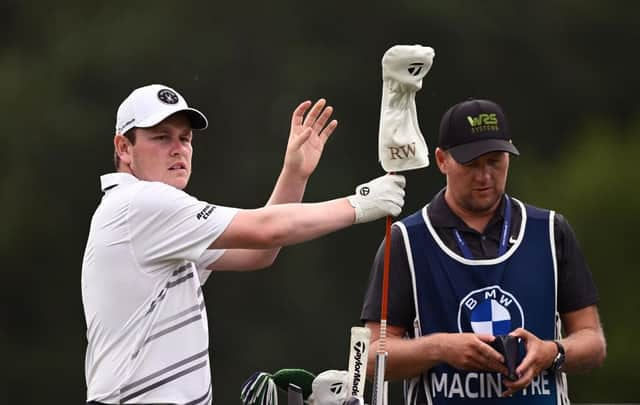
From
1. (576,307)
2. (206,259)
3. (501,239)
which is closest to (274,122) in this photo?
(206,259)

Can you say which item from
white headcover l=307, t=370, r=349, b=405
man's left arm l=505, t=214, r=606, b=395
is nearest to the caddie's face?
man's left arm l=505, t=214, r=606, b=395

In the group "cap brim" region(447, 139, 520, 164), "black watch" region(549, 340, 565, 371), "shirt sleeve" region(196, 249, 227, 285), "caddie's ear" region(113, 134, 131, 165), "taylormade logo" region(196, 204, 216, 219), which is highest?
"caddie's ear" region(113, 134, 131, 165)

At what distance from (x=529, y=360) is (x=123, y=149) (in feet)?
4.01

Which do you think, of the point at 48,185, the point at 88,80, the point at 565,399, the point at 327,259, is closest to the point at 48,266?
the point at 48,185

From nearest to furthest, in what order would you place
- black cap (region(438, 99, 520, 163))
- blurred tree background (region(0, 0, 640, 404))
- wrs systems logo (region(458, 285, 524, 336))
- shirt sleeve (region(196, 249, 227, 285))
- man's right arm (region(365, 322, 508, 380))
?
man's right arm (region(365, 322, 508, 380))
wrs systems logo (region(458, 285, 524, 336))
black cap (region(438, 99, 520, 163))
shirt sleeve (region(196, 249, 227, 285))
blurred tree background (region(0, 0, 640, 404))

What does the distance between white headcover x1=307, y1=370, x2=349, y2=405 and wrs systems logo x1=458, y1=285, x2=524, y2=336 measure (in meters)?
0.36

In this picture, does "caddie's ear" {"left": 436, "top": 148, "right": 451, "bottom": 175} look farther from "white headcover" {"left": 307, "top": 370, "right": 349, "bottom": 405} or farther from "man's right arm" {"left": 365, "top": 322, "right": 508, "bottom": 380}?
"white headcover" {"left": 307, "top": 370, "right": 349, "bottom": 405}

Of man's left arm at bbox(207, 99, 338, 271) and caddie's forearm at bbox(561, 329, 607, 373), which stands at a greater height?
man's left arm at bbox(207, 99, 338, 271)

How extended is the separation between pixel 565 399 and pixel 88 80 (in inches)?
111

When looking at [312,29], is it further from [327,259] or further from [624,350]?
[624,350]

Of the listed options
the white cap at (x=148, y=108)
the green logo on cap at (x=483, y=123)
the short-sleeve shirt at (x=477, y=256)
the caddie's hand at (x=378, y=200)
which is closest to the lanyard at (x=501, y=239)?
the short-sleeve shirt at (x=477, y=256)

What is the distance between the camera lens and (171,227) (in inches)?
128

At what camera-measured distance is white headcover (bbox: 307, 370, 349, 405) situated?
3289 millimetres

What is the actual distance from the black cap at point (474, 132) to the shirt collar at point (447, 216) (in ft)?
0.50
